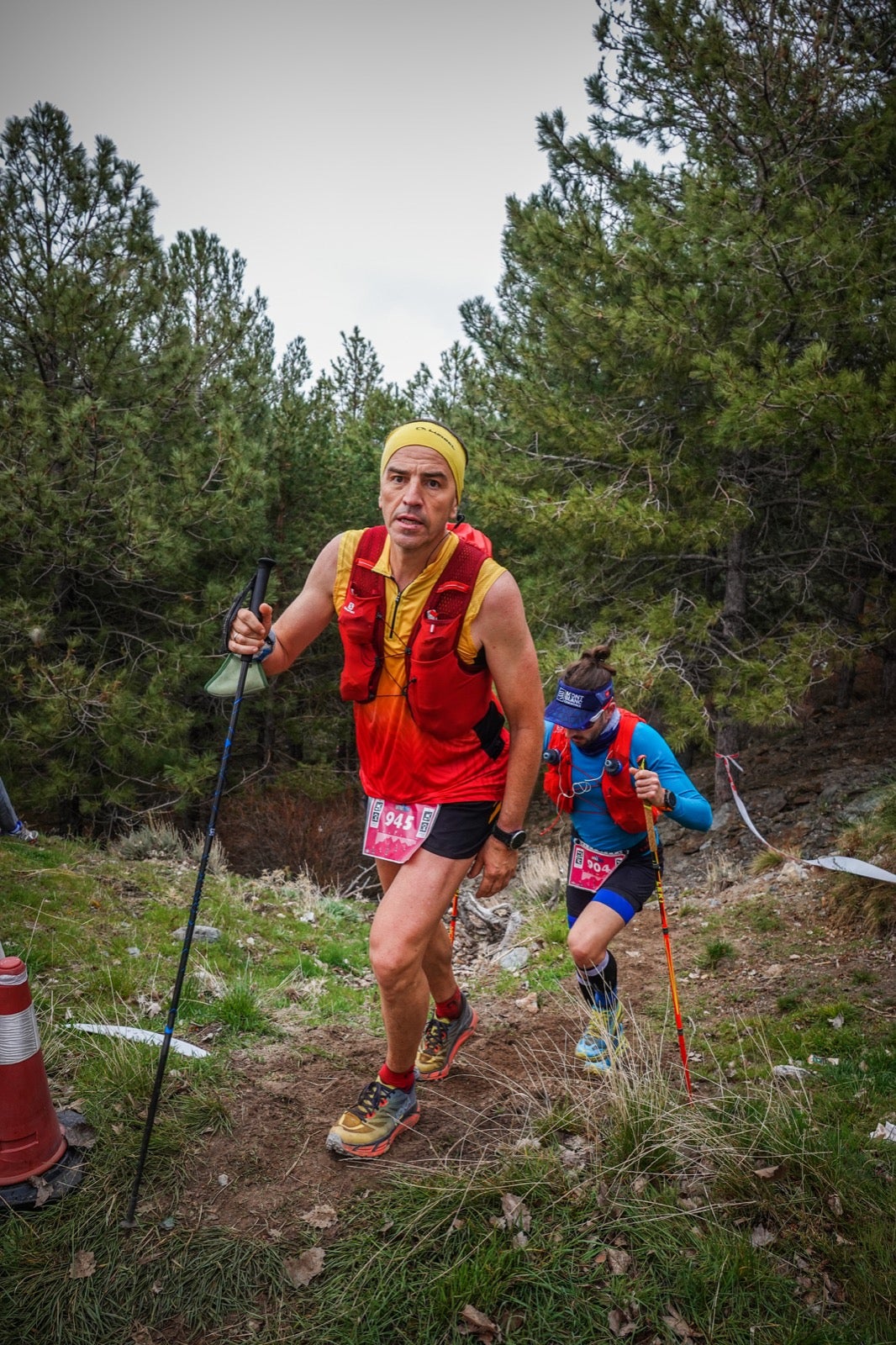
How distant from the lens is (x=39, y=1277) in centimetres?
272

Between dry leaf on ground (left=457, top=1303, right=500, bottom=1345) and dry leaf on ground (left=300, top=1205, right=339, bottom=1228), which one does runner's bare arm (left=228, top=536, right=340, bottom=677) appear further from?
dry leaf on ground (left=457, top=1303, right=500, bottom=1345)

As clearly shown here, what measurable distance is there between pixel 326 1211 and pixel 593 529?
769 centimetres

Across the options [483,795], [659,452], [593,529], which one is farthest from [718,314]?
[483,795]

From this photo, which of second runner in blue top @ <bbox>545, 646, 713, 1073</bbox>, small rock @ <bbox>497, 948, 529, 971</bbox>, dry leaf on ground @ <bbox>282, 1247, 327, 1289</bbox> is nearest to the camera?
dry leaf on ground @ <bbox>282, 1247, 327, 1289</bbox>

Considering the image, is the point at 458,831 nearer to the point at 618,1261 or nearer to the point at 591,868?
the point at 618,1261

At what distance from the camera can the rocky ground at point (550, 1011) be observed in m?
3.15

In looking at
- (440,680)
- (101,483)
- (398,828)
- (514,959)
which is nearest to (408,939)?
(398,828)

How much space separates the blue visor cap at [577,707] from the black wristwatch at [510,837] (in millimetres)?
967

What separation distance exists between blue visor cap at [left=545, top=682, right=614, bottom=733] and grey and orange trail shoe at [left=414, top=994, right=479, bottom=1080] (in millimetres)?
1378

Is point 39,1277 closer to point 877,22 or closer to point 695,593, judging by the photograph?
point 695,593

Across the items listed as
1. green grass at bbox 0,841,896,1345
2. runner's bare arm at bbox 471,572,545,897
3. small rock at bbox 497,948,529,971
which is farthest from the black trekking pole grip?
small rock at bbox 497,948,529,971

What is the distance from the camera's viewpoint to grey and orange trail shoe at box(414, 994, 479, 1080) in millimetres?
3859

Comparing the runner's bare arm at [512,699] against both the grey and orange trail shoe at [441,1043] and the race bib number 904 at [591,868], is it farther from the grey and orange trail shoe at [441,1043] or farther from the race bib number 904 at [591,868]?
the race bib number 904 at [591,868]

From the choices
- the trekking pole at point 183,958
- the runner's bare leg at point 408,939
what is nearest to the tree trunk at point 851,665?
the runner's bare leg at point 408,939
